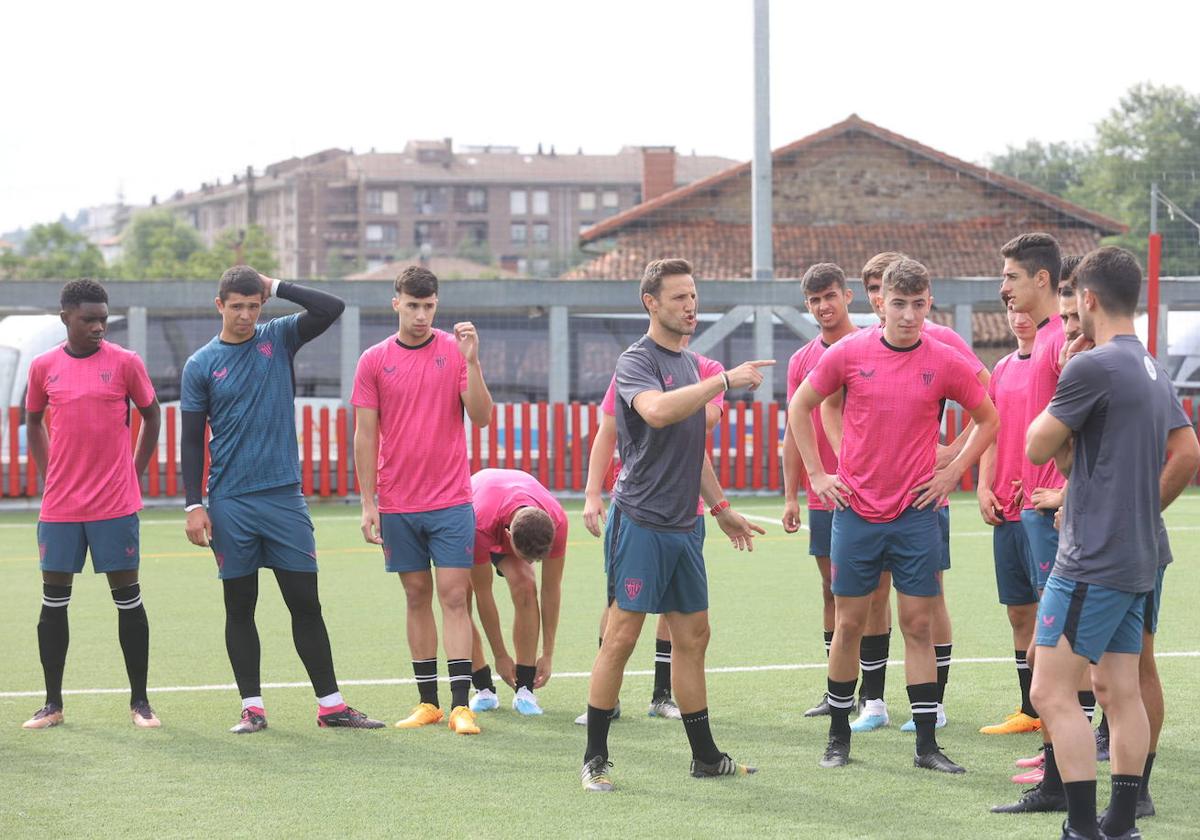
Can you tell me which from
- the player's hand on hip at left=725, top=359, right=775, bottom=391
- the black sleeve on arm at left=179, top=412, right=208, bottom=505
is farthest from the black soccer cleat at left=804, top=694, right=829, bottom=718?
the black sleeve on arm at left=179, top=412, right=208, bottom=505

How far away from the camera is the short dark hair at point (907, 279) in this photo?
5875 millimetres

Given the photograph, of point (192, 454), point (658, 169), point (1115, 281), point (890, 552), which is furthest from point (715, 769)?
point (658, 169)

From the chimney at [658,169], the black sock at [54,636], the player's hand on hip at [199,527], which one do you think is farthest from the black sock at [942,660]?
the chimney at [658,169]

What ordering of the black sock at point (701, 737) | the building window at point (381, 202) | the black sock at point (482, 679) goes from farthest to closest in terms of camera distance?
the building window at point (381, 202)
the black sock at point (482, 679)
the black sock at point (701, 737)

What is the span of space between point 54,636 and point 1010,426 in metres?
4.45

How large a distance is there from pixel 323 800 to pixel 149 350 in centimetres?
1535

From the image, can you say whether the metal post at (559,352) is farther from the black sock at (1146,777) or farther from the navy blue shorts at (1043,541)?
the black sock at (1146,777)

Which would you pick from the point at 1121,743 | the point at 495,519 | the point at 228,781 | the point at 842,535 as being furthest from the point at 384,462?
the point at 1121,743

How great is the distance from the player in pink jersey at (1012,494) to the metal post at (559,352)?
44.9ft

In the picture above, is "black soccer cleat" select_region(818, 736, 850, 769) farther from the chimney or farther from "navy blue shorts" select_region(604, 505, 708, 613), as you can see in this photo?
the chimney

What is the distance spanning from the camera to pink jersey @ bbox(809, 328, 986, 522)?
19.6 ft

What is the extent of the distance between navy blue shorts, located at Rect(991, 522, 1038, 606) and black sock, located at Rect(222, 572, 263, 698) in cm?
332

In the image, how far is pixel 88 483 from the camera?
716cm

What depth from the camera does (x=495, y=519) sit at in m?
7.14
